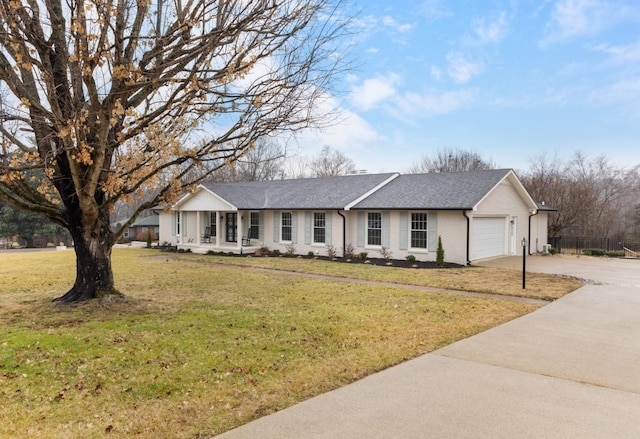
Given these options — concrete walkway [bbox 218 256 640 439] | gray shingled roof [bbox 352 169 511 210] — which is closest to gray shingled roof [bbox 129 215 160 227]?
gray shingled roof [bbox 352 169 511 210]

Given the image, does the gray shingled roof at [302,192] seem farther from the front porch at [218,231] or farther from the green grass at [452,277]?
the green grass at [452,277]

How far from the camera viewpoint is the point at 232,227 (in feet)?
85.2

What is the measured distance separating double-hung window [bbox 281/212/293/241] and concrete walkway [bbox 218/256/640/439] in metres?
16.3

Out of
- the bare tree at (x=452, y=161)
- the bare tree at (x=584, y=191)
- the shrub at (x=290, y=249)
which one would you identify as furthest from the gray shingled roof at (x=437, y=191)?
the bare tree at (x=452, y=161)

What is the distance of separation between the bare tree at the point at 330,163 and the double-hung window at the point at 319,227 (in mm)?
29986

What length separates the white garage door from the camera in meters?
18.4

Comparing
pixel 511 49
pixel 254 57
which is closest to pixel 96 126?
pixel 254 57

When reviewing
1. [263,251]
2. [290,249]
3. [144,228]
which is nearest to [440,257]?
[290,249]

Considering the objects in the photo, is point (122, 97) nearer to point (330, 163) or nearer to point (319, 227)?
point (319, 227)

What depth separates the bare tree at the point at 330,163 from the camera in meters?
51.6

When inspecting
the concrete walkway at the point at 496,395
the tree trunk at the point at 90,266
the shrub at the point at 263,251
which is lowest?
the concrete walkway at the point at 496,395

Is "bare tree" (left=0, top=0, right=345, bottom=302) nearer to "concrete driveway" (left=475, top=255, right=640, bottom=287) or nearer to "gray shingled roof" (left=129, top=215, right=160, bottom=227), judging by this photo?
"concrete driveway" (left=475, top=255, right=640, bottom=287)

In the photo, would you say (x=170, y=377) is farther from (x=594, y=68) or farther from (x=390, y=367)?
(x=594, y=68)

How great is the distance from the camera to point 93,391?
4.58 m
